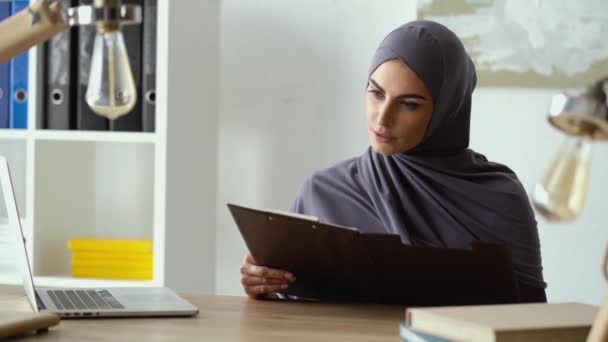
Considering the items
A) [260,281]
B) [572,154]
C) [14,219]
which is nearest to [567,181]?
[572,154]

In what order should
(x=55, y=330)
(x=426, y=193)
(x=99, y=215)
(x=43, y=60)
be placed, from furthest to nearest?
1. (x=99, y=215)
2. (x=43, y=60)
3. (x=426, y=193)
4. (x=55, y=330)

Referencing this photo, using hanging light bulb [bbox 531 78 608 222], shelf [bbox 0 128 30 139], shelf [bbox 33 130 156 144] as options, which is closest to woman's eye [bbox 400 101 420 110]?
shelf [bbox 33 130 156 144]

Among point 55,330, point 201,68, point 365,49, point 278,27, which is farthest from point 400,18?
point 55,330

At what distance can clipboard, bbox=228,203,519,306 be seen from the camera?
177cm

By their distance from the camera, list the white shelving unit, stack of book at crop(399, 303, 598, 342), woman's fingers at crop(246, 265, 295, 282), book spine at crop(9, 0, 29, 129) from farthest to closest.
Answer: book spine at crop(9, 0, 29, 129) < the white shelving unit < woman's fingers at crop(246, 265, 295, 282) < stack of book at crop(399, 303, 598, 342)

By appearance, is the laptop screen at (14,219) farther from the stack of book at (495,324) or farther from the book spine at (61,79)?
the book spine at (61,79)

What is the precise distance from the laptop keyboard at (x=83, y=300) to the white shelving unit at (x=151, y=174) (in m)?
1.06

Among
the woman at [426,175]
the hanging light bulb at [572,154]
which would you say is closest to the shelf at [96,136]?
the woman at [426,175]

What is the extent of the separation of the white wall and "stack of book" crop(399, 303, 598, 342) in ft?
5.61

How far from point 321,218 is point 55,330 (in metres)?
0.91

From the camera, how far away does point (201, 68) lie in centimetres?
316

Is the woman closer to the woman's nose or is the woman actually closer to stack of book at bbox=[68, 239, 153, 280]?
the woman's nose

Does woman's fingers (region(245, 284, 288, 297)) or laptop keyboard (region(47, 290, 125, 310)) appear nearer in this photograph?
laptop keyboard (region(47, 290, 125, 310))

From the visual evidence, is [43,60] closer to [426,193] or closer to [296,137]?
[296,137]
